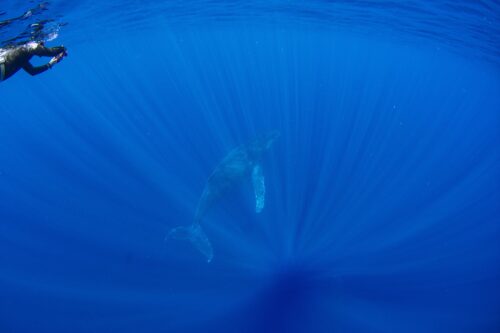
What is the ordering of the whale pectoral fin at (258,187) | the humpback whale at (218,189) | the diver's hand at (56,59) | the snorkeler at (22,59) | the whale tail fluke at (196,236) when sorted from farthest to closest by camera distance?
the whale tail fluke at (196,236), the humpback whale at (218,189), the whale pectoral fin at (258,187), the diver's hand at (56,59), the snorkeler at (22,59)

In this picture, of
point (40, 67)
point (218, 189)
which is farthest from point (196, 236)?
point (40, 67)

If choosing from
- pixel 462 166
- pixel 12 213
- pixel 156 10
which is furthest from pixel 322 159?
pixel 12 213

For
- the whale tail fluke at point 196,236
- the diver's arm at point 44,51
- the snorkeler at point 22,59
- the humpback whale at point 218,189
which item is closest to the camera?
the snorkeler at point 22,59

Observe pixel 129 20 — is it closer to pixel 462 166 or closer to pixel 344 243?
pixel 344 243

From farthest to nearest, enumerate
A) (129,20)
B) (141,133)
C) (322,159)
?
1. (141,133)
2. (129,20)
3. (322,159)

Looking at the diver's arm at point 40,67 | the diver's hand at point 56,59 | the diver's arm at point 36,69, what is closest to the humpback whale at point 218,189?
the diver's hand at point 56,59

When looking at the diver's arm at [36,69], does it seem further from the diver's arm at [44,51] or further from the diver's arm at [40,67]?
the diver's arm at [44,51]

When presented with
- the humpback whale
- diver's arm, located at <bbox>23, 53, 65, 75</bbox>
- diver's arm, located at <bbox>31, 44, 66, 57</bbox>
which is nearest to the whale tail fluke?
the humpback whale

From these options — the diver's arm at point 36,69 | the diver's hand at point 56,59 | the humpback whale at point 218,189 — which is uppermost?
the humpback whale at point 218,189

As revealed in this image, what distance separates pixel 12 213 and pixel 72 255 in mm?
8155

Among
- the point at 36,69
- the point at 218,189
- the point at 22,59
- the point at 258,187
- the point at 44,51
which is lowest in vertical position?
the point at 36,69

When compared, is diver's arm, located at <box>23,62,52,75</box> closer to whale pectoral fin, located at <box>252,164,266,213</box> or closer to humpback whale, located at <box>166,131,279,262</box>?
humpback whale, located at <box>166,131,279,262</box>

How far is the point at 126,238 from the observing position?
17.0 m

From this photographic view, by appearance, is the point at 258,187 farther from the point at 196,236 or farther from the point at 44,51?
the point at 44,51
